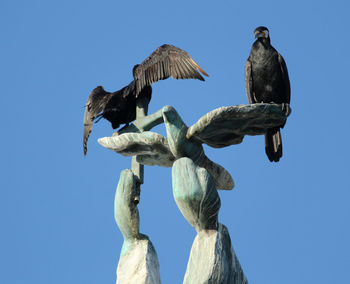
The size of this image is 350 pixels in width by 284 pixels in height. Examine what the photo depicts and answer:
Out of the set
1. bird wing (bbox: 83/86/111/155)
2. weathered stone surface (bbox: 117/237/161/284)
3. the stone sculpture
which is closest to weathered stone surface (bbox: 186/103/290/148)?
the stone sculpture

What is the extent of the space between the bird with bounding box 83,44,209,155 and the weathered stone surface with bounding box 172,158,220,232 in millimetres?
1263

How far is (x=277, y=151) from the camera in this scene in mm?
9078

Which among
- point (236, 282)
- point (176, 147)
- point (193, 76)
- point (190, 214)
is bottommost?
point (236, 282)

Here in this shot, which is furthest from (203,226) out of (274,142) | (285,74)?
(285,74)

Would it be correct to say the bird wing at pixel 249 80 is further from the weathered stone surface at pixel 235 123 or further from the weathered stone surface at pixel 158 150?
the weathered stone surface at pixel 158 150

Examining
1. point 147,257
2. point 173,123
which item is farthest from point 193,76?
point 147,257

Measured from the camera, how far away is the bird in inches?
359

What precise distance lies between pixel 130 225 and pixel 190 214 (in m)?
0.92

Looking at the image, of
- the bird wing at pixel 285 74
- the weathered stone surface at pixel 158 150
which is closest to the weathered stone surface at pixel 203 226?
the weathered stone surface at pixel 158 150

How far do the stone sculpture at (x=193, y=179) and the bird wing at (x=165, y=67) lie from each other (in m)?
0.54

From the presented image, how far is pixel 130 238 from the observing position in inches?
350

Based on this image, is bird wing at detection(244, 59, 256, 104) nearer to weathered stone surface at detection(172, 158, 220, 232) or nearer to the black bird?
the black bird

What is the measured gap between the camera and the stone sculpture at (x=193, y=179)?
26.7 ft

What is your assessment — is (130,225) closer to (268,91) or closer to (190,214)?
(190,214)
